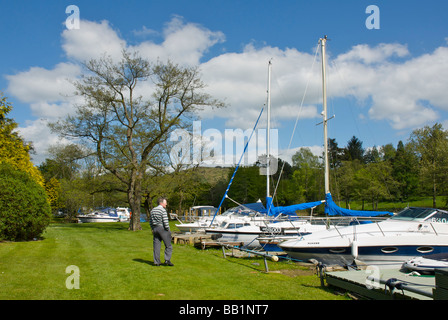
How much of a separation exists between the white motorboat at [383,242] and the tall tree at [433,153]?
33260mm

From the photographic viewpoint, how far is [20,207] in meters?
17.9

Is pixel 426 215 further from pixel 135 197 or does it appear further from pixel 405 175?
pixel 405 175

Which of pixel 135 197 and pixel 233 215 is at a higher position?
pixel 135 197

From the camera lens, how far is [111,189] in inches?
1421

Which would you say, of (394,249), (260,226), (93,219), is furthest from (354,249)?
(93,219)

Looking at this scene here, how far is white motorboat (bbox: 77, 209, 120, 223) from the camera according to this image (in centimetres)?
6041

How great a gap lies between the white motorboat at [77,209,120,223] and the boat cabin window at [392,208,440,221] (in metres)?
52.5

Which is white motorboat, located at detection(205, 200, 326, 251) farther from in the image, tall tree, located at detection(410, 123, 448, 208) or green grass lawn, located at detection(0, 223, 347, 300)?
tall tree, located at detection(410, 123, 448, 208)

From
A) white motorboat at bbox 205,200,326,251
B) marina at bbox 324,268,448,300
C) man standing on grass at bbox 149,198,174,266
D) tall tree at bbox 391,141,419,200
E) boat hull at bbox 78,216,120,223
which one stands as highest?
tall tree at bbox 391,141,419,200

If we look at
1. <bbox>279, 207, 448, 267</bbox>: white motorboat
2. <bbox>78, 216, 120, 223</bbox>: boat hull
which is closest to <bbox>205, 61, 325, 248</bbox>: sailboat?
<bbox>279, 207, 448, 267</bbox>: white motorboat

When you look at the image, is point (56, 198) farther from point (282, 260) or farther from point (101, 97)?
point (282, 260)

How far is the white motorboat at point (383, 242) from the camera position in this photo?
1450 cm

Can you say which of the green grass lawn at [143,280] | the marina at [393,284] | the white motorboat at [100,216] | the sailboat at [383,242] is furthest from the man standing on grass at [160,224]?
the white motorboat at [100,216]
